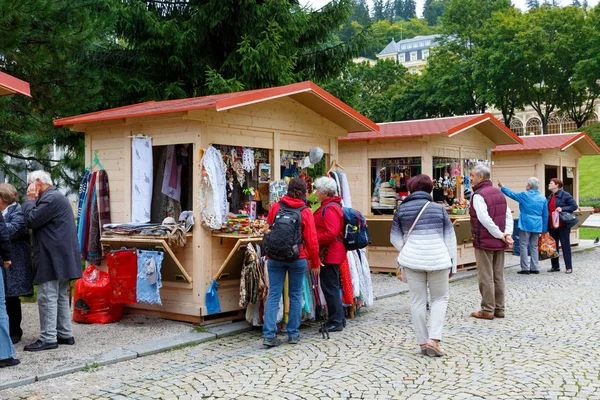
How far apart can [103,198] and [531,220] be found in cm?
821

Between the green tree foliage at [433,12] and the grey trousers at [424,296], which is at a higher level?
the green tree foliage at [433,12]

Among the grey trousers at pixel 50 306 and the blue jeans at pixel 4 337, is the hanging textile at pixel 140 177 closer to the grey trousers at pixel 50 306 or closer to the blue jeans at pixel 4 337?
the grey trousers at pixel 50 306

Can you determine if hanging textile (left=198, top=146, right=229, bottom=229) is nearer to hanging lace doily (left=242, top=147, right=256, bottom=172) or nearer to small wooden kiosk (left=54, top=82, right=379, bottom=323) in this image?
small wooden kiosk (left=54, top=82, right=379, bottom=323)

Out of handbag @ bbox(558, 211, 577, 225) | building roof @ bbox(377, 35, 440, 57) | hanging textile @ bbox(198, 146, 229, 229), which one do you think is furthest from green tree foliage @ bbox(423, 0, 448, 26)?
hanging textile @ bbox(198, 146, 229, 229)

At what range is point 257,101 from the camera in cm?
804

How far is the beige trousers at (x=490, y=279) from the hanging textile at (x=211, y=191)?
334 centimetres

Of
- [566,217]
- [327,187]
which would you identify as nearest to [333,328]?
[327,187]

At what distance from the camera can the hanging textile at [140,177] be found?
332 inches

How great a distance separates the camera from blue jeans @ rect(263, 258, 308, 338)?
6984mm

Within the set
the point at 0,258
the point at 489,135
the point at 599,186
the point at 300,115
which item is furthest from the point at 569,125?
the point at 0,258

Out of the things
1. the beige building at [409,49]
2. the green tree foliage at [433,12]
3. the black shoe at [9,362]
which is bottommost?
the black shoe at [9,362]

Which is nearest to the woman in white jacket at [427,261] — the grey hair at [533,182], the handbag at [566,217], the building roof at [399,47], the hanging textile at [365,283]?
the hanging textile at [365,283]

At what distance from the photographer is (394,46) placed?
12256cm

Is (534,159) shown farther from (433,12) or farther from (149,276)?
(433,12)
